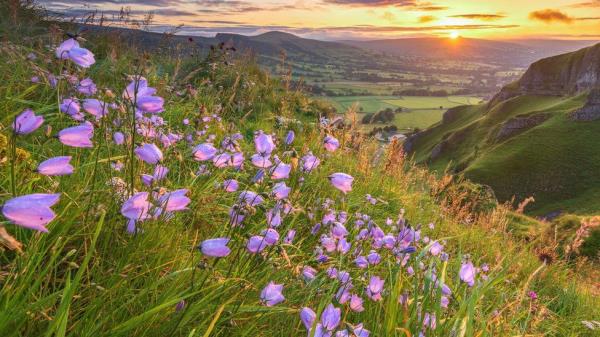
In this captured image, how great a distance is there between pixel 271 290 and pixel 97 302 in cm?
79

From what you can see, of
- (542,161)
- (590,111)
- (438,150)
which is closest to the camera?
(542,161)

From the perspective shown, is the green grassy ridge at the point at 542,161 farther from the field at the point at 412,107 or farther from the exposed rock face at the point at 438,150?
the field at the point at 412,107

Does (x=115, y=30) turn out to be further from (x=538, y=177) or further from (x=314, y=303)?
(x=538, y=177)

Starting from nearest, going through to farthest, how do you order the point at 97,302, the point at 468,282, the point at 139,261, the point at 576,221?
the point at 97,302, the point at 139,261, the point at 468,282, the point at 576,221

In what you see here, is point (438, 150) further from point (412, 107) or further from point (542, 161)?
point (412, 107)

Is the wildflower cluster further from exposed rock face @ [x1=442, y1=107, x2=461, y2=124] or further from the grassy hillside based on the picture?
exposed rock face @ [x1=442, y1=107, x2=461, y2=124]

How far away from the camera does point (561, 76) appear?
136 metres

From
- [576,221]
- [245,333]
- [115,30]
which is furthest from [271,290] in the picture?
[576,221]

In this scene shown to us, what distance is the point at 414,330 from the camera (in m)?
2.33

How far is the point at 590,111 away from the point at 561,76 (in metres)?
53.1

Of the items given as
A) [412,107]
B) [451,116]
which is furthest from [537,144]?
[412,107]

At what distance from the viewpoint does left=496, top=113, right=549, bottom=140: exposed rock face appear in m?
93.0

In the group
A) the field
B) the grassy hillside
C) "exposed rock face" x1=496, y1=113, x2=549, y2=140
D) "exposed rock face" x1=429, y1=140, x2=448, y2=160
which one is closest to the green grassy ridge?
"exposed rock face" x1=429, y1=140, x2=448, y2=160

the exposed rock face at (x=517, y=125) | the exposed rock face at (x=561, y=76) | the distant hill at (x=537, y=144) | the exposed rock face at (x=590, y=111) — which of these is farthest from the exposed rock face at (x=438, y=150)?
the exposed rock face at (x=561, y=76)
